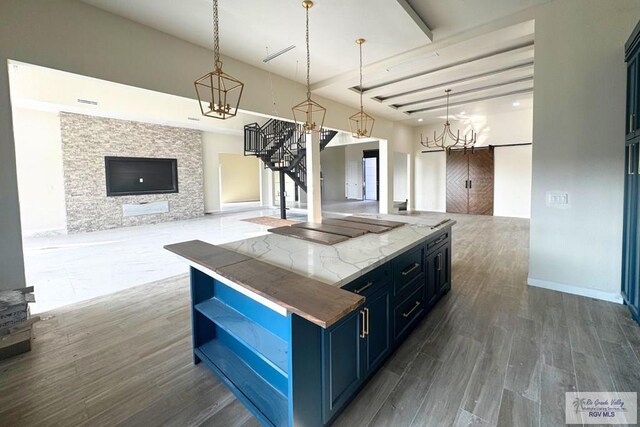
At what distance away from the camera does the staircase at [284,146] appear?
868cm

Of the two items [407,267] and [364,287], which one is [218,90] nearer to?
[364,287]

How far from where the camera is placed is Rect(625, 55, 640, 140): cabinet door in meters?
2.71

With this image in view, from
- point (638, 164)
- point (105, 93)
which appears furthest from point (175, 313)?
point (105, 93)

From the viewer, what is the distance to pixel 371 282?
188cm

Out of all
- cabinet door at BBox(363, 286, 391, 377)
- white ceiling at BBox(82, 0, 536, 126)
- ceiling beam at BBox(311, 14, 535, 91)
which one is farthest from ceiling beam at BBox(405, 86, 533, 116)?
cabinet door at BBox(363, 286, 391, 377)

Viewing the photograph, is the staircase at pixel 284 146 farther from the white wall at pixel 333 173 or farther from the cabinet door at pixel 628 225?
→ the cabinet door at pixel 628 225

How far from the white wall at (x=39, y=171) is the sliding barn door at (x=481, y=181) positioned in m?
11.9

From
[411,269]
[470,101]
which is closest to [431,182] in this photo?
[470,101]

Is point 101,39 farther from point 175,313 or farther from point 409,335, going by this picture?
point 409,335

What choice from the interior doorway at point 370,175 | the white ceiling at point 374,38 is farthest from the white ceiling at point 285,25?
the interior doorway at point 370,175

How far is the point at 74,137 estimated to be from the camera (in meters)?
7.39

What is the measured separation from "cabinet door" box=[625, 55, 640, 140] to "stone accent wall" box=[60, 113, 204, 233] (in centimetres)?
1013

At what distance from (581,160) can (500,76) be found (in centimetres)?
326

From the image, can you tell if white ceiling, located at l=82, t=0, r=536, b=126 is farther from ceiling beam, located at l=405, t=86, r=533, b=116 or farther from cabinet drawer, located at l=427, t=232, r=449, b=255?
cabinet drawer, located at l=427, t=232, r=449, b=255
